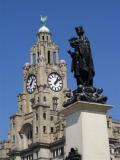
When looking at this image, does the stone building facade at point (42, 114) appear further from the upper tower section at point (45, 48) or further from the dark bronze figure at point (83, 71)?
the dark bronze figure at point (83, 71)

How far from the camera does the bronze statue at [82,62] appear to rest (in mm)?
16719

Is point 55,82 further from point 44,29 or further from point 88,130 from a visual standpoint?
point 88,130

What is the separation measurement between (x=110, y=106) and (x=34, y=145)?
6945 cm

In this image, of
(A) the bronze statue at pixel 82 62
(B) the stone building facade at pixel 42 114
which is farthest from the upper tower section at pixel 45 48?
(A) the bronze statue at pixel 82 62

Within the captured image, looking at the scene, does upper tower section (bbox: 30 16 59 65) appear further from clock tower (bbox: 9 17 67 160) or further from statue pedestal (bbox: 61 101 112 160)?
statue pedestal (bbox: 61 101 112 160)

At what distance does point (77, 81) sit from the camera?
16.9m

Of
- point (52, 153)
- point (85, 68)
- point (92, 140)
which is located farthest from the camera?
point (52, 153)

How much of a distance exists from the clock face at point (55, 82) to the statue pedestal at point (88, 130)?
257ft

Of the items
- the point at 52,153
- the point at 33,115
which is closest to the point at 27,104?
the point at 33,115

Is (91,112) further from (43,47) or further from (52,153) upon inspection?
(43,47)

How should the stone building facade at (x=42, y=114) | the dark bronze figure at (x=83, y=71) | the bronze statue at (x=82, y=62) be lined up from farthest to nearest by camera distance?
1. the stone building facade at (x=42, y=114)
2. the bronze statue at (x=82, y=62)
3. the dark bronze figure at (x=83, y=71)

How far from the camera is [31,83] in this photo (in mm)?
96875

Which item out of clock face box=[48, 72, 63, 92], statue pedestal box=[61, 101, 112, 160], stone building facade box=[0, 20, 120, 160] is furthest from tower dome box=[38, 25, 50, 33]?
statue pedestal box=[61, 101, 112, 160]

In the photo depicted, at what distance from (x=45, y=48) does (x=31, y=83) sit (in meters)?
8.40
